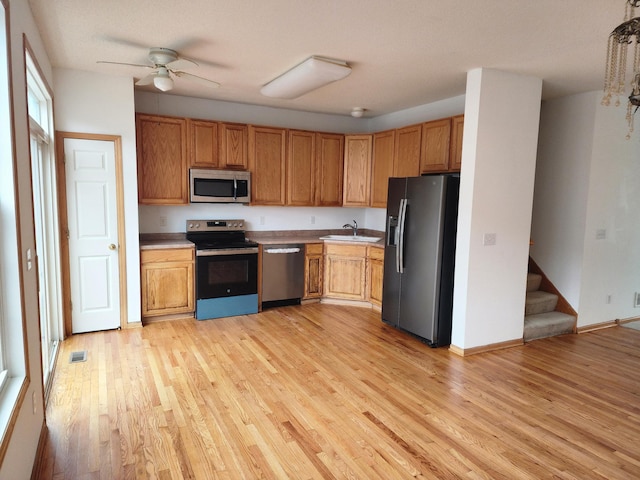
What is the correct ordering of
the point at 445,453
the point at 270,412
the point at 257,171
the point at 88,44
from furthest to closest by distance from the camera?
the point at 257,171 → the point at 88,44 → the point at 270,412 → the point at 445,453

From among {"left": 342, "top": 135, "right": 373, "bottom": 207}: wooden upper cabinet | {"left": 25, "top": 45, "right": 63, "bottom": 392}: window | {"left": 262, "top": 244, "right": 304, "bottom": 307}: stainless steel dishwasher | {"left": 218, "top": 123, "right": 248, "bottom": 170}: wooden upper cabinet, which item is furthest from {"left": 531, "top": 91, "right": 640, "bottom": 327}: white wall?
{"left": 25, "top": 45, "right": 63, "bottom": 392}: window

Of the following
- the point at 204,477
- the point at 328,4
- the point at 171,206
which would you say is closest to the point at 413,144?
the point at 328,4

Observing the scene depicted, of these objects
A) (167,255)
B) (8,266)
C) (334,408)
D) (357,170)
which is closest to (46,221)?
(167,255)

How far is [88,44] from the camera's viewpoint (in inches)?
129

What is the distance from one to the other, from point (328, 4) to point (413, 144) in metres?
2.68

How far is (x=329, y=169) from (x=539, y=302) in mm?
3180

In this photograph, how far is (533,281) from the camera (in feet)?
16.4

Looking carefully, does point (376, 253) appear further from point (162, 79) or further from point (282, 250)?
point (162, 79)

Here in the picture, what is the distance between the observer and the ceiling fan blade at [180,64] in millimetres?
3270

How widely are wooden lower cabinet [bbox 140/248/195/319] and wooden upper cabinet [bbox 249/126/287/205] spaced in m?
1.22

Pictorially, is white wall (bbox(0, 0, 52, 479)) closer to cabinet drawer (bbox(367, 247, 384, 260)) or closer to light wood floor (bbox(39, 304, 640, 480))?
light wood floor (bbox(39, 304, 640, 480))

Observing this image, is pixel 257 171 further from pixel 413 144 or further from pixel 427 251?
pixel 427 251

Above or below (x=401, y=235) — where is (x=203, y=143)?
above

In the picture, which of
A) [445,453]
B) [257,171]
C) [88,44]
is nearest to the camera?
[445,453]
